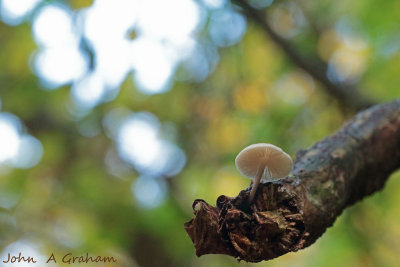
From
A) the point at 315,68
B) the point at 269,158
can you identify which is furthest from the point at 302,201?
the point at 315,68

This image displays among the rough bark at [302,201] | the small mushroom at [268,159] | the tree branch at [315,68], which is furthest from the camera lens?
the tree branch at [315,68]

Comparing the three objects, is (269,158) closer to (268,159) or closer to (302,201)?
(268,159)

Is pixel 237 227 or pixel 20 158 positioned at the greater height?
pixel 20 158

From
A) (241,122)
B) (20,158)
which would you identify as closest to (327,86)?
(241,122)

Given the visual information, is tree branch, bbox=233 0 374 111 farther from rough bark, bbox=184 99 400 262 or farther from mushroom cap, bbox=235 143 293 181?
mushroom cap, bbox=235 143 293 181

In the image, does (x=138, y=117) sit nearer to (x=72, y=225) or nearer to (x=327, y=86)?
(x=72, y=225)

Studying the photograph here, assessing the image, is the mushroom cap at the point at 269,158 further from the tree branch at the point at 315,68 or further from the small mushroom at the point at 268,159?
the tree branch at the point at 315,68

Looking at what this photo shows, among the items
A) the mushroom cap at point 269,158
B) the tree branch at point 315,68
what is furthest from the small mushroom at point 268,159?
the tree branch at point 315,68
